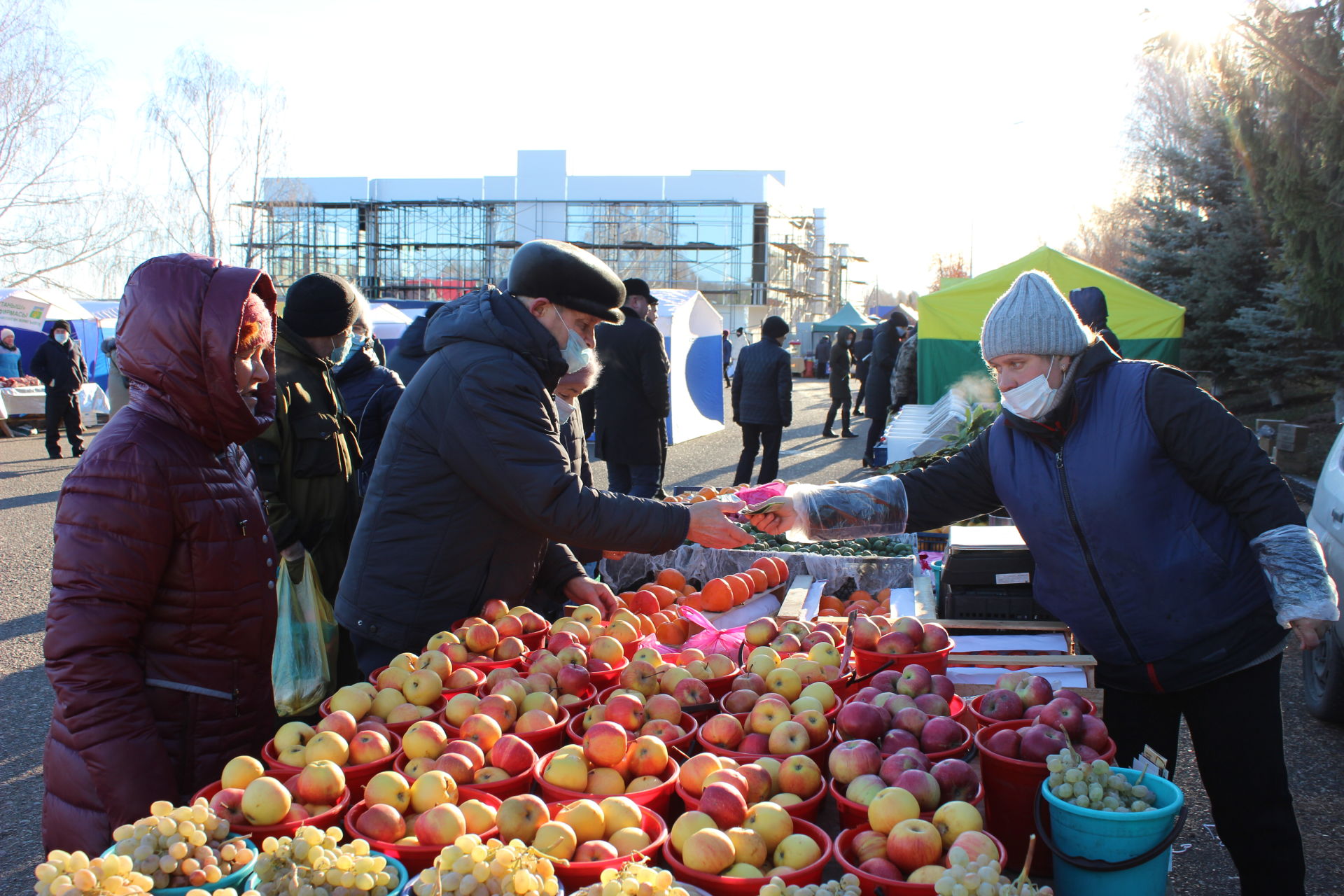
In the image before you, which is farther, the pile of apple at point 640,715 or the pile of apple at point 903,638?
the pile of apple at point 903,638

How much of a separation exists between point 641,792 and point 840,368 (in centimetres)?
1586

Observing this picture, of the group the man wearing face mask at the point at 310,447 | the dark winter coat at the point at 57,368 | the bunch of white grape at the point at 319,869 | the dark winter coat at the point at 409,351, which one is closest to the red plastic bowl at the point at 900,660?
the bunch of white grape at the point at 319,869

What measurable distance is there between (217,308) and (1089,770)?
6.72 feet

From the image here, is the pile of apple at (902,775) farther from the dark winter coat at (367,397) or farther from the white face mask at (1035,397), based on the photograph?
the dark winter coat at (367,397)

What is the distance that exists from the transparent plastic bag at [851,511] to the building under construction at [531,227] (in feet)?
202

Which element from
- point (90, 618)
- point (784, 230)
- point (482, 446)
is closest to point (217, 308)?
point (90, 618)

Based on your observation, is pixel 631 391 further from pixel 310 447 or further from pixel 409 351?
pixel 310 447

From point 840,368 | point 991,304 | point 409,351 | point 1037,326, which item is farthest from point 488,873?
point 840,368

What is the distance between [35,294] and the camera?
19.2 m

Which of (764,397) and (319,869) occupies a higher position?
(764,397)

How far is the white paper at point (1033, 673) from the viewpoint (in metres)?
2.62

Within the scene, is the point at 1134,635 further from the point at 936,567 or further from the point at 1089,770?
the point at 936,567

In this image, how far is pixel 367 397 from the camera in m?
4.88

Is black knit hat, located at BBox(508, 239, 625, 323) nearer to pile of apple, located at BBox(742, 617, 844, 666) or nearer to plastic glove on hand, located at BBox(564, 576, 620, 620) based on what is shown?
plastic glove on hand, located at BBox(564, 576, 620, 620)
